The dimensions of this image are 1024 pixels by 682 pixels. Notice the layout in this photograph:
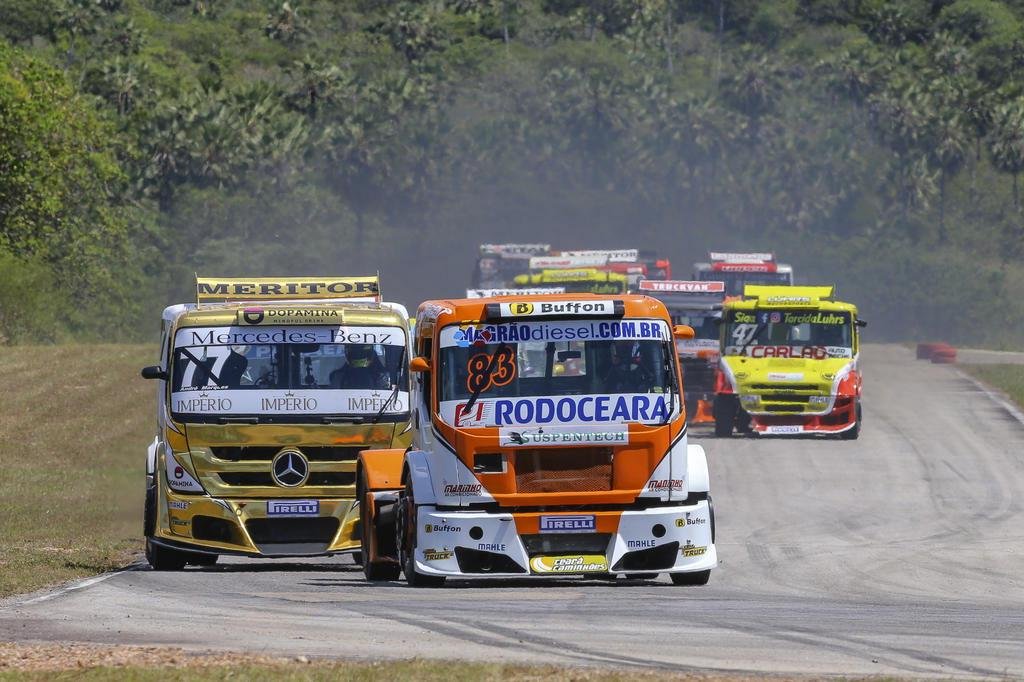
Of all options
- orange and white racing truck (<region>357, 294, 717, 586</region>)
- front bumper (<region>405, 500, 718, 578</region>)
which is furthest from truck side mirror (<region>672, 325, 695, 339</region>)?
front bumper (<region>405, 500, 718, 578</region>)

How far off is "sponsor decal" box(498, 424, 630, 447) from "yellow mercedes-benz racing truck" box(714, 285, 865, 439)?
712 inches

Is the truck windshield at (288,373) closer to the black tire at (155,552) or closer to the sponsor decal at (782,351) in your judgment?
the black tire at (155,552)

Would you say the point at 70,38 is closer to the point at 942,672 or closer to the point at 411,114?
the point at 411,114

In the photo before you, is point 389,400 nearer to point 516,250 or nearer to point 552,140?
point 516,250

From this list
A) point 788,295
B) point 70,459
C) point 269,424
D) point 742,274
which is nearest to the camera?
point 269,424

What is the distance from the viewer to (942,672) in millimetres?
9516

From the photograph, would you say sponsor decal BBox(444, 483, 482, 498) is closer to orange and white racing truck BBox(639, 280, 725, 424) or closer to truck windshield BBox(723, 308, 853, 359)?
orange and white racing truck BBox(639, 280, 725, 424)

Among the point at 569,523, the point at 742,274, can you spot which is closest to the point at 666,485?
the point at 569,523

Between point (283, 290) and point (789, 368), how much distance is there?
A: 45.0 feet

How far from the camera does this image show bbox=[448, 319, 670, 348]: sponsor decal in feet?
44.5

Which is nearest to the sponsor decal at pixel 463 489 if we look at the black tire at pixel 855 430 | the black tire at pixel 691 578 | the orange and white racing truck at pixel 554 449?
the orange and white racing truck at pixel 554 449

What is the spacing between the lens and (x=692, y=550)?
44.9ft

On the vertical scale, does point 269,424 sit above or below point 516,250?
above

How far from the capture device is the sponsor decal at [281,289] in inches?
774
